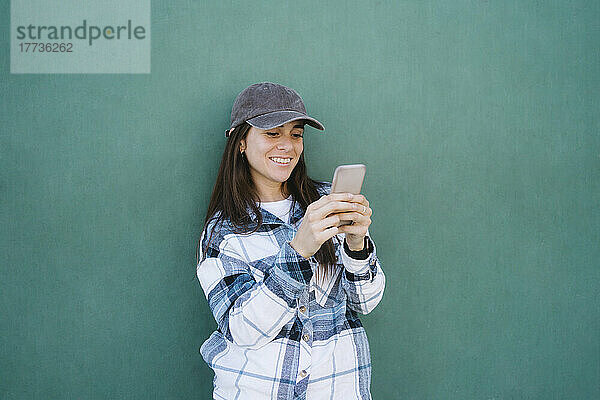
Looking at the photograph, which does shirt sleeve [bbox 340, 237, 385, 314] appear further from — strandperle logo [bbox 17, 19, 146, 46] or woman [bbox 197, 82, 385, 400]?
strandperle logo [bbox 17, 19, 146, 46]

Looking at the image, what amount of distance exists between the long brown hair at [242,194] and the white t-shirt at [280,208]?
1.2 inches

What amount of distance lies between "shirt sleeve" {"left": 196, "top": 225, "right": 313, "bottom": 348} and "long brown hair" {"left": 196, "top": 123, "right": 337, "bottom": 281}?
4.7 inches

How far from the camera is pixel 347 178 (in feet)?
4.34

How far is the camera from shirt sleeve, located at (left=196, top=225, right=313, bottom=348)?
133 centimetres

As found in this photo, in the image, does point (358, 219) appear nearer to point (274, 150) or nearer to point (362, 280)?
point (362, 280)

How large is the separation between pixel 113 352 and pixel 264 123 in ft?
3.34

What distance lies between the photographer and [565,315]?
2053mm

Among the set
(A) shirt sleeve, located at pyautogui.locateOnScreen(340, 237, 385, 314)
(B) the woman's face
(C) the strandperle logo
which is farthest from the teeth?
(C) the strandperle logo

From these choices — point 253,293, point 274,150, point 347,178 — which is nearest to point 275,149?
point 274,150

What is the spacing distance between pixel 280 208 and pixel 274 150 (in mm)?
195

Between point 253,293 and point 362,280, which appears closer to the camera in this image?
point 253,293

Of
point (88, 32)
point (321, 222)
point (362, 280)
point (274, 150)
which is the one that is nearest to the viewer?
point (321, 222)

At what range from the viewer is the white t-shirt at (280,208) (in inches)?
65.1

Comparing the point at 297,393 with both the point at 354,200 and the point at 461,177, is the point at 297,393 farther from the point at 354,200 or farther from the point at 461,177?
the point at 461,177
